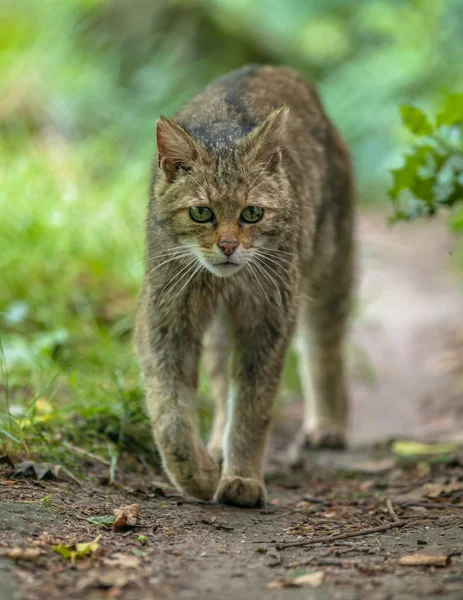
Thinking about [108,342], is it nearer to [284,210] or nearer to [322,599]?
[284,210]

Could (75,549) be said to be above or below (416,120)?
below

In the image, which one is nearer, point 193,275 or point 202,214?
point 202,214

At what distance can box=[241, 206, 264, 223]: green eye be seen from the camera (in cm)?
427

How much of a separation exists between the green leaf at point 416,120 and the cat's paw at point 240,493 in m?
2.02

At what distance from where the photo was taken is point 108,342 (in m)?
6.34

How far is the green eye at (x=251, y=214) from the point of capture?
14.0 feet

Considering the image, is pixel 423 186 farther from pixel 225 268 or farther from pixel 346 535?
pixel 346 535

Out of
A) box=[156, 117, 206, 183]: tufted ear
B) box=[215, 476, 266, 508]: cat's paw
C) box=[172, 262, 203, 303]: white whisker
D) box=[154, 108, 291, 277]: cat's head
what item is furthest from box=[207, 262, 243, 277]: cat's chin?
box=[215, 476, 266, 508]: cat's paw

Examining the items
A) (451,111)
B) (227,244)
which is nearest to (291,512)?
(227,244)

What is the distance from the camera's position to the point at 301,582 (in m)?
2.84

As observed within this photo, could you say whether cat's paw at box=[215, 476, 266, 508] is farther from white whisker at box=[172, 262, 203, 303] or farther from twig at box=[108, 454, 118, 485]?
white whisker at box=[172, 262, 203, 303]

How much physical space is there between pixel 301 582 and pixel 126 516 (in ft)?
3.26

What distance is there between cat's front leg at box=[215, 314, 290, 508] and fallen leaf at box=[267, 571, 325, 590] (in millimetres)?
1609

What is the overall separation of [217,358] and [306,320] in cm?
120
